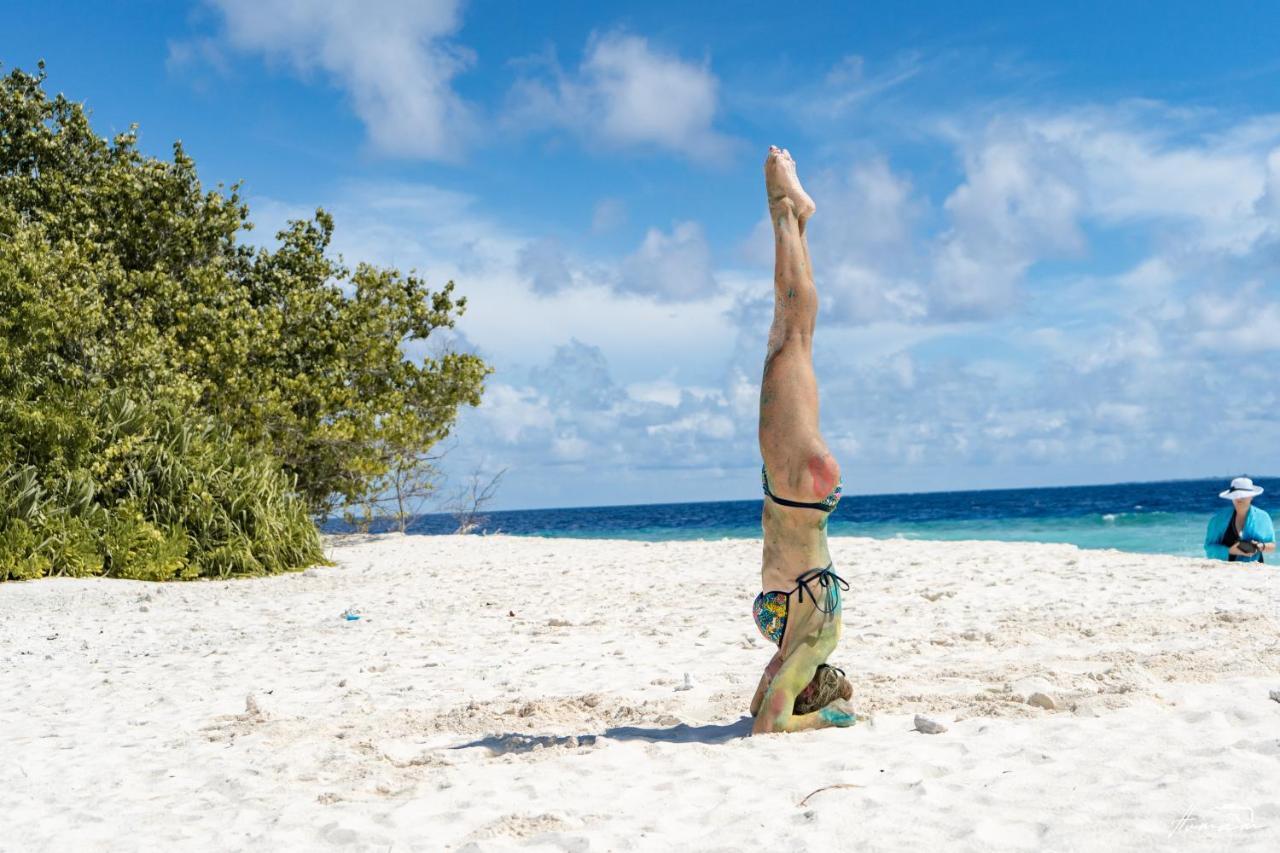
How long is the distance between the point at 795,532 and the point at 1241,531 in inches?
399

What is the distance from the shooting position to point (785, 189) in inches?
210

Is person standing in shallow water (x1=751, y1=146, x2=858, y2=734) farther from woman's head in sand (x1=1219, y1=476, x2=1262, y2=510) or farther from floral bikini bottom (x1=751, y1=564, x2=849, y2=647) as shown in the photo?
woman's head in sand (x1=1219, y1=476, x2=1262, y2=510)

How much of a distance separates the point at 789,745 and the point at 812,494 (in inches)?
46.7

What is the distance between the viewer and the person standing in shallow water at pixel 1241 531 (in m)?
12.3

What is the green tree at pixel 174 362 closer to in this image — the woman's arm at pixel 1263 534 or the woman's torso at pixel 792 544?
the woman's torso at pixel 792 544

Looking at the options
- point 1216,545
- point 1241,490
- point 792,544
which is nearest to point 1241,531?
point 1216,545

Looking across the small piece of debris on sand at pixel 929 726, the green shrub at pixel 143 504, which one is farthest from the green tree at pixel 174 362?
the small piece of debris on sand at pixel 929 726

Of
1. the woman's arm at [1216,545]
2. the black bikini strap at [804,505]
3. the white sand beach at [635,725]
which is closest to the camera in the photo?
the white sand beach at [635,725]

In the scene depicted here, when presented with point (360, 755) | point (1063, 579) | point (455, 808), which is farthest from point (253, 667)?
point (1063, 579)

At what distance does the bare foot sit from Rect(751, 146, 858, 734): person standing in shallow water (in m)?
0.18

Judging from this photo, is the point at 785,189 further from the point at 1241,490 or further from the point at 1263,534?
the point at 1263,534

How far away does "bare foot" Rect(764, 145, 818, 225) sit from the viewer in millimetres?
5348

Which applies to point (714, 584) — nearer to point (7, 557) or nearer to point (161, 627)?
point (161, 627)

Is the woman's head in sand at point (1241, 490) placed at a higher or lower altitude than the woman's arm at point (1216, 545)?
higher
